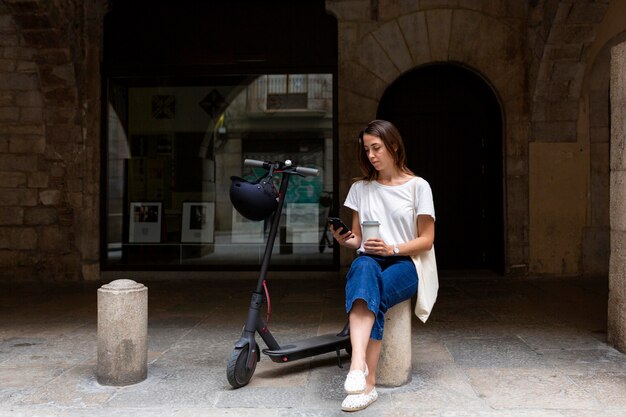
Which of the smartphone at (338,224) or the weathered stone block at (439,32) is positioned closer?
the smartphone at (338,224)

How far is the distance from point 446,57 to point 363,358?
20.9 ft

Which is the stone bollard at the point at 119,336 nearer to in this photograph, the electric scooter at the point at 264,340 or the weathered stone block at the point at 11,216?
the electric scooter at the point at 264,340

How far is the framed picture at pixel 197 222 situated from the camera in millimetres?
9305

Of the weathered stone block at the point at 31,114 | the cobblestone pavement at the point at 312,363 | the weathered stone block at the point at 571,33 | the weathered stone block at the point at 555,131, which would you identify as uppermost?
the weathered stone block at the point at 571,33

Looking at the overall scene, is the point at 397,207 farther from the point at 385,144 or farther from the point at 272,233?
the point at 272,233

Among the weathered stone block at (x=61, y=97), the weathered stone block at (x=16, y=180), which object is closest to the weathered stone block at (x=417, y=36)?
the weathered stone block at (x=61, y=97)

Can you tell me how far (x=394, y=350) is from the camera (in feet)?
12.5

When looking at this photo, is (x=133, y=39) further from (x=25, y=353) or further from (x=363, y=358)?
(x=363, y=358)

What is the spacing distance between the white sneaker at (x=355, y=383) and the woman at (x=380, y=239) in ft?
0.17

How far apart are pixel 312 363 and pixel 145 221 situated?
5767mm

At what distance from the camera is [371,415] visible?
3299 millimetres

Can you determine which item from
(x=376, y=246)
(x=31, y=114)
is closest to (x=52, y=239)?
(x=31, y=114)

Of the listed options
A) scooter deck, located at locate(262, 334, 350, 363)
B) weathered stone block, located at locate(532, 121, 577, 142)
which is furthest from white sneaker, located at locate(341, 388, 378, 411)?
weathered stone block, located at locate(532, 121, 577, 142)

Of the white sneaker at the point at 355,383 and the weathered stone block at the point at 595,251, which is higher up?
the weathered stone block at the point at 595,251
